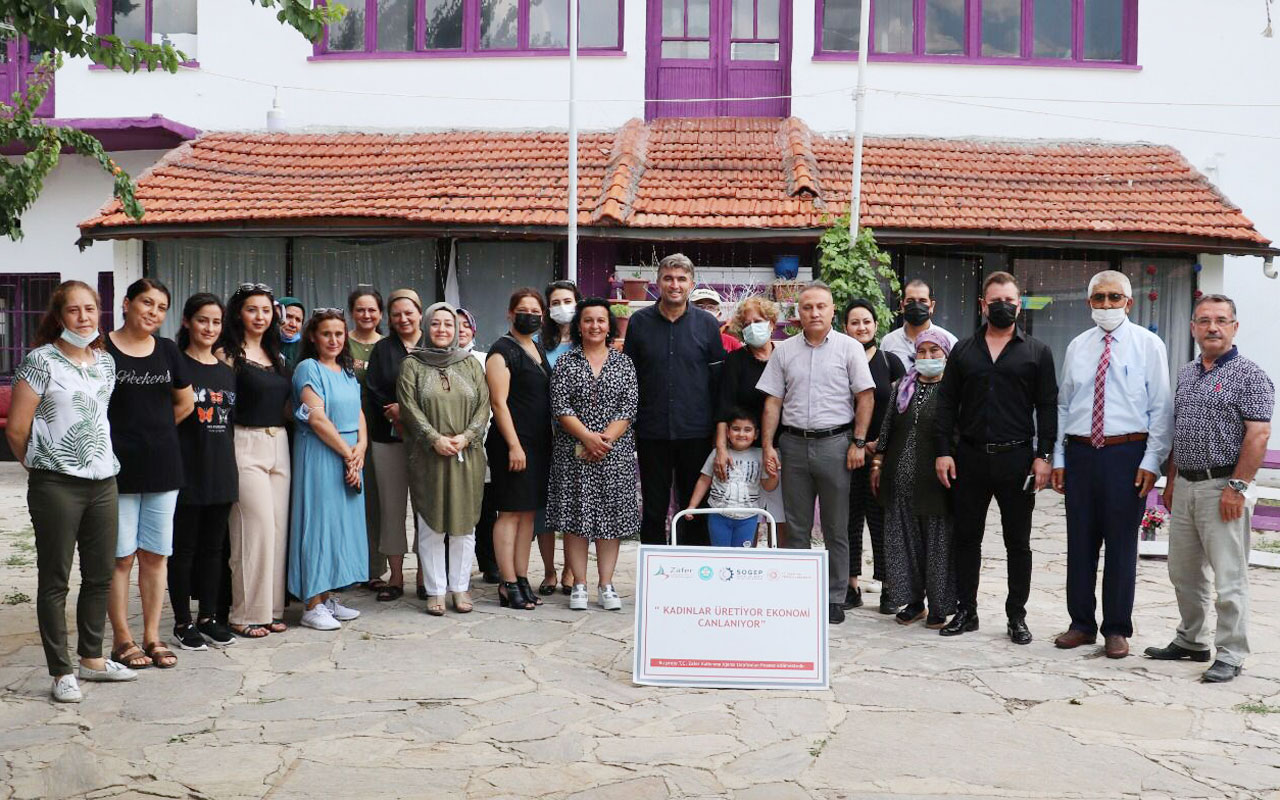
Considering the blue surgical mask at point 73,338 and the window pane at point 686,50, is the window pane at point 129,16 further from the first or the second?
the blue surgical mask at point 73,338

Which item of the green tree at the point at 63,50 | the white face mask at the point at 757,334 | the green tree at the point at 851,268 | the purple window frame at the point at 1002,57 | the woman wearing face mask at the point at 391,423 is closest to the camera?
the green tree at the point at 63,50

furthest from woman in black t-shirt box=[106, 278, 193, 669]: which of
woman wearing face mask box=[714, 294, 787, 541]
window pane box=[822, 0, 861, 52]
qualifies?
window pane box=[822, 0, 861, 52]

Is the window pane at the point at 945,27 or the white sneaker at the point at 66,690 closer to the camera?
the white sneaker at the point at 66,690

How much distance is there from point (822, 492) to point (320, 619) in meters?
2.96

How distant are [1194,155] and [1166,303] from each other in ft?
7.10

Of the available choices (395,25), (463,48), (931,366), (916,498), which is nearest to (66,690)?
(916,498)

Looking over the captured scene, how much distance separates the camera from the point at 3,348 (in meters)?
16.4

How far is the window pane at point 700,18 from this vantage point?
15781 millimetres

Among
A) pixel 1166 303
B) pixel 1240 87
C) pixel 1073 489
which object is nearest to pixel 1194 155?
pixel 1240 87

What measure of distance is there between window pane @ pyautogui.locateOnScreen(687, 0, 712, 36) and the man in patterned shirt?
1044 cm

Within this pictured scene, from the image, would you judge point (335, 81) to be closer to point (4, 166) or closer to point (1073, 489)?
point (4, 166)

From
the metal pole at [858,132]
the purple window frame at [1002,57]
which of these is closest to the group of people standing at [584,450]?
the metal pole at [858,132]

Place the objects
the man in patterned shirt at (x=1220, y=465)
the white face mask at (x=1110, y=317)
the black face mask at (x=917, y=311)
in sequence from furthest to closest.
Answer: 1. the black face mask at (x=917, y=311)
2. the white face mask at (x=1110, y=317)
3. the man in patterned shirt at (x=1220, y=465)

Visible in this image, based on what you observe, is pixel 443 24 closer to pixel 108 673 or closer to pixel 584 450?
pixel 584 450
